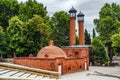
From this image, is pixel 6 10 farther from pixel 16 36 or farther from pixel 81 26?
pixel 81 26

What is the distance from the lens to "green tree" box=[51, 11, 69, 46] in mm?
51812

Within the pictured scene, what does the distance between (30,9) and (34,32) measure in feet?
20.9

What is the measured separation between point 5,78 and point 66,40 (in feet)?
135

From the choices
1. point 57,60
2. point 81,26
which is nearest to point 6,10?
point 81,26

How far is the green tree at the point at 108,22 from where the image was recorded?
47.2 m

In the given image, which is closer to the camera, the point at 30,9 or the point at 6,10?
the point at 30,9

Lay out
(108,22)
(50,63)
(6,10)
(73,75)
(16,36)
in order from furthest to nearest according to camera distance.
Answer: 1. (108,22)
2. (6,10)
3. (16,36)
4. (73,75)
5. (50,63)

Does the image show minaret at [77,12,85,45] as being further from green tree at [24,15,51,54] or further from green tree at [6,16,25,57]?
green tree at [6,16,25,57]

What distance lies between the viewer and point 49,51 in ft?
102

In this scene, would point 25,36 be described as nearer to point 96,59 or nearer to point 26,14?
point 26,14

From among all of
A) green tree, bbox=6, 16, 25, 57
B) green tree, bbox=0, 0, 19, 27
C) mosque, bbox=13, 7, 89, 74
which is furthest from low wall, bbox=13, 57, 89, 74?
green tree, bbox=0, 0, 19, 27

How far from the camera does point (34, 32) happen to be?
3919cm

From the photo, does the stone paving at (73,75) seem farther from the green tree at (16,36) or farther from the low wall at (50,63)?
the green tree at (16,36)

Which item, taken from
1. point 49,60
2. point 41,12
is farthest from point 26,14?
point 49,60
